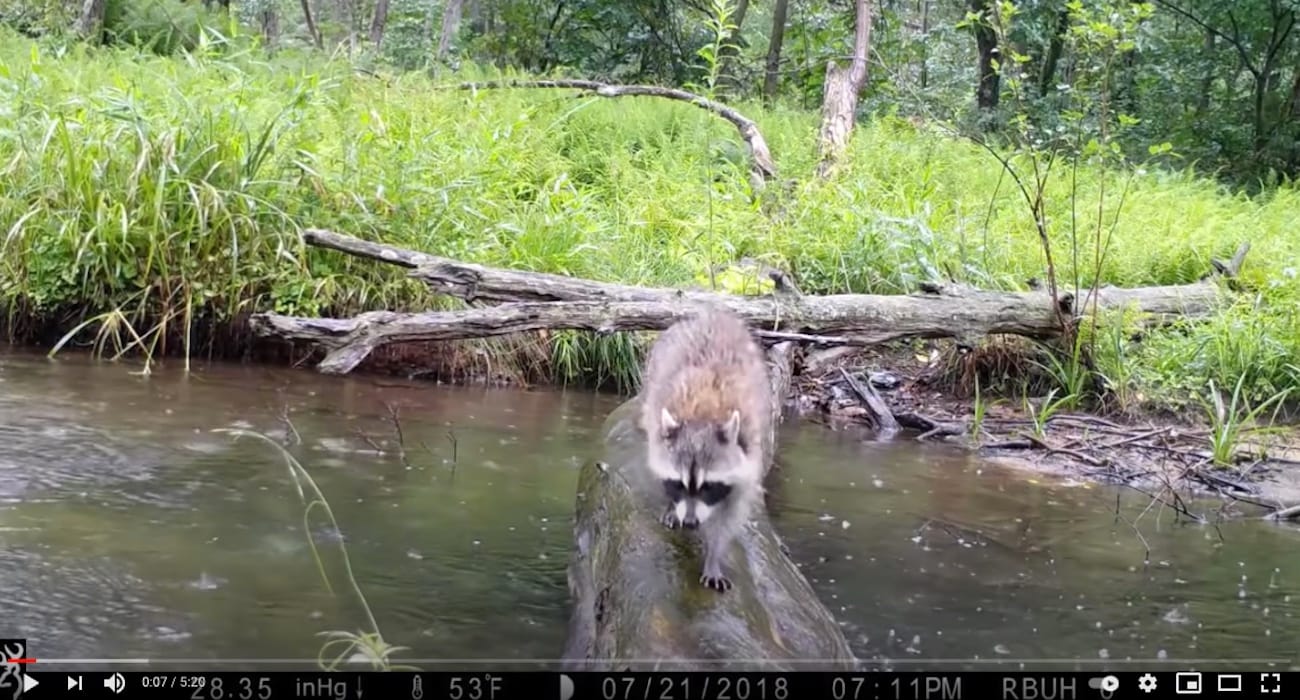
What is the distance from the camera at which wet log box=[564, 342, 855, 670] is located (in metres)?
3.46

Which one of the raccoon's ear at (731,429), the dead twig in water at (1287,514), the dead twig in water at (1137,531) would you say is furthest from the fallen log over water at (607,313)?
the raccoon's ear at (731,429)

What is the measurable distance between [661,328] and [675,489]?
3.03m

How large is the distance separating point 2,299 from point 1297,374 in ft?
32.1

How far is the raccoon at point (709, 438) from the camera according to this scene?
13.6 ft

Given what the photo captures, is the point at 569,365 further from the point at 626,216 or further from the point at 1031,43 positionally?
the point at 1031,43

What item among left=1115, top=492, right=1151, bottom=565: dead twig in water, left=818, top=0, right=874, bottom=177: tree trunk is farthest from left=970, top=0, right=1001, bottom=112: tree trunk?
left=1115, top=492, right=1151, bottom=565: dead twig in water

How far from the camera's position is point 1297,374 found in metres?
8.75

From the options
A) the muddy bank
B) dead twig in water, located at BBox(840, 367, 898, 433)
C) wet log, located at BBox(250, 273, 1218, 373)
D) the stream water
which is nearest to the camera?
the stream water

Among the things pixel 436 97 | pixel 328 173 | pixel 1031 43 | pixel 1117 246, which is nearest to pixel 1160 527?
pixel 1117 246

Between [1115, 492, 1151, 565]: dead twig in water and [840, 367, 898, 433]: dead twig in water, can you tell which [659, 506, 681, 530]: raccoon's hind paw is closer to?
[1115, 492, 1151, 565]: dead twig in water

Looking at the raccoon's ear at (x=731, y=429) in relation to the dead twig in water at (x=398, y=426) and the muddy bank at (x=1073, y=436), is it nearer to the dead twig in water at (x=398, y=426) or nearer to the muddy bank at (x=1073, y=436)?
the dead twig in water at (x=398, y=426)

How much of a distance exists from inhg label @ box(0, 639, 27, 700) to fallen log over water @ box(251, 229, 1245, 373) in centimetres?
242

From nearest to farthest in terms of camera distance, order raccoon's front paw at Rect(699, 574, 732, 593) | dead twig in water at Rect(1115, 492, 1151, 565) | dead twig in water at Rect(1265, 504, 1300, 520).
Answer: raccoon's front paw at Rect(699, 574, 732, 593) → dead twig in water at Rect(1115, 492, 1151, 565) → dead twig in water at Rect(1265, 504, 1300, 520)
